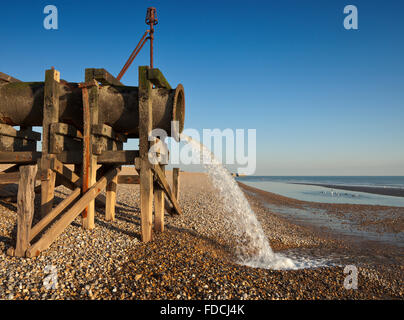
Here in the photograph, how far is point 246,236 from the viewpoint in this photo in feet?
29.8

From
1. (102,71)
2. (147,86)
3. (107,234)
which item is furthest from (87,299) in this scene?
(102,71)

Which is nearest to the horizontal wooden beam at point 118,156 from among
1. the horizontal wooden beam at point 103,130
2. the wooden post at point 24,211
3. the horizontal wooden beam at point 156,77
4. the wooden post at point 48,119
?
the horizontal wooden beam at point 103,130

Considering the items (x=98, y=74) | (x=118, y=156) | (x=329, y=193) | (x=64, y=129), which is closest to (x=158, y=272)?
(x=118, y=156)

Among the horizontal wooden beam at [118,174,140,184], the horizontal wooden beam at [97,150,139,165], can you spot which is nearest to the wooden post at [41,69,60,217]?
the horizontal wooden beam at [97,150,139,165]

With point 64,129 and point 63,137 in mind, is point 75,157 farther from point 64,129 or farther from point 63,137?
point 64,129

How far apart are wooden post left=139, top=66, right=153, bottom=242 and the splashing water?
1.55 m

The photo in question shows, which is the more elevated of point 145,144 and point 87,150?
point 145,144

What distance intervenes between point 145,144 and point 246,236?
509 cm

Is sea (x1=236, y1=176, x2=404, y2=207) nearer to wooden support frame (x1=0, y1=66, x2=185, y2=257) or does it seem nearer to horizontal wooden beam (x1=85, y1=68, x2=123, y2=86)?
wooden support frame (x1=0, y1=66, x2=185, y2=257)

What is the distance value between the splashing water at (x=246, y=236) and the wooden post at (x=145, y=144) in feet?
5.08

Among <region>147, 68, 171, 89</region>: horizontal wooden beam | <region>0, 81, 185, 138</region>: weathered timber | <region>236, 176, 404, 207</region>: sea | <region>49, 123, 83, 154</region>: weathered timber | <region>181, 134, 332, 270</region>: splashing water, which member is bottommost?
<region>236, 176, 404, 207</region>: sea

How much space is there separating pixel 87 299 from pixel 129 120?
14.0ft

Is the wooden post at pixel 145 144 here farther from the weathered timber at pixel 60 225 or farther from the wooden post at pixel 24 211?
the wooden post at pixel 24 211

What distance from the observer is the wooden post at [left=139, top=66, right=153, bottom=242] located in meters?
6.22
